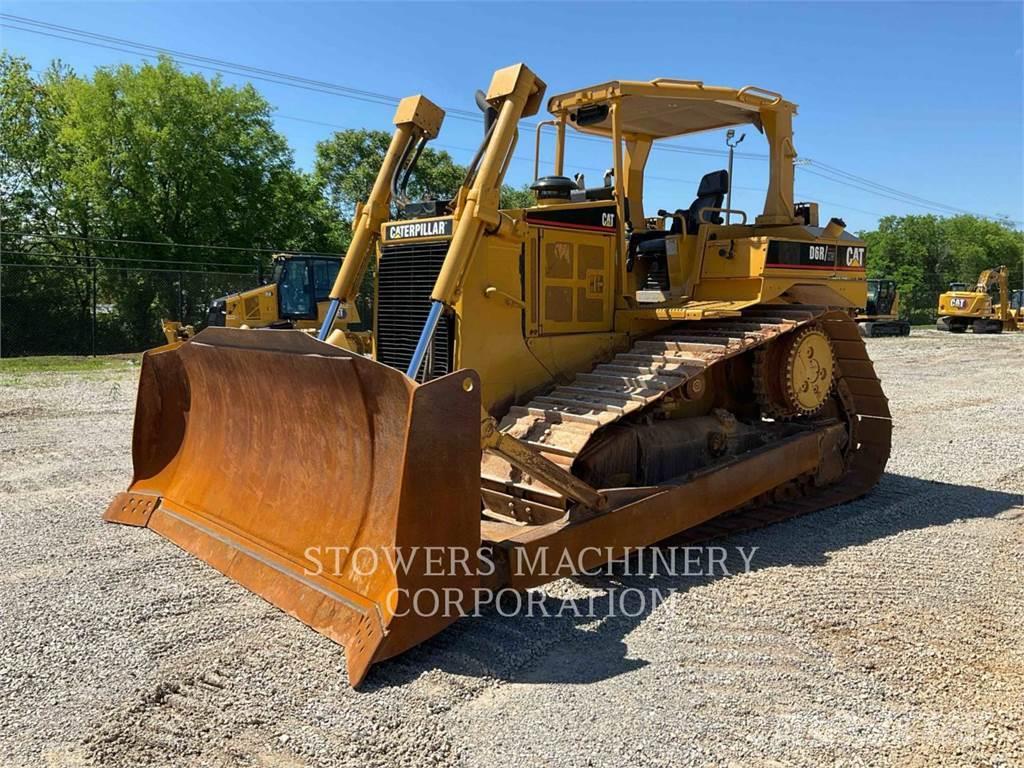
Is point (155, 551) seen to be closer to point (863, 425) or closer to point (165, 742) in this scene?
point (165, 742)

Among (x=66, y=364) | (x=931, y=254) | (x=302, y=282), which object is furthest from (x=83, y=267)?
(x=931, y=254)

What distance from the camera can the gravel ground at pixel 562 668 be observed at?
9.62ft

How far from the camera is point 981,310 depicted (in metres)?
33.2

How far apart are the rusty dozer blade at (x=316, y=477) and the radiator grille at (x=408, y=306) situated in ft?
3.25

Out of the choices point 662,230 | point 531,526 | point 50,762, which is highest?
point 662,230

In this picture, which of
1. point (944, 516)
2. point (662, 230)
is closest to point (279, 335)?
point (662, 230)

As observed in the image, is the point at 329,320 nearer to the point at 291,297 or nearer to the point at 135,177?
the point at 291,297

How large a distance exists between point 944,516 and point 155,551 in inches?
228

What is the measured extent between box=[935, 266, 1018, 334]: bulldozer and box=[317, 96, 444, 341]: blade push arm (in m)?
34.1

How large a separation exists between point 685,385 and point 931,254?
53726 mm

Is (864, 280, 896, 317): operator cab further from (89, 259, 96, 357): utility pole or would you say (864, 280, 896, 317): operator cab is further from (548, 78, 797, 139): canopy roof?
(89, 259, 96, 357): utility pole

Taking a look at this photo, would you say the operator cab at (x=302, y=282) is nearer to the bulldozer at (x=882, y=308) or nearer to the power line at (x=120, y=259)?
the power line at (x=120, y=259)

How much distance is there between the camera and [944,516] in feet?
19.9

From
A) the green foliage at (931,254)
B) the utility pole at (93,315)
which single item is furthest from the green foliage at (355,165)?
the green foliage at (931,254)
